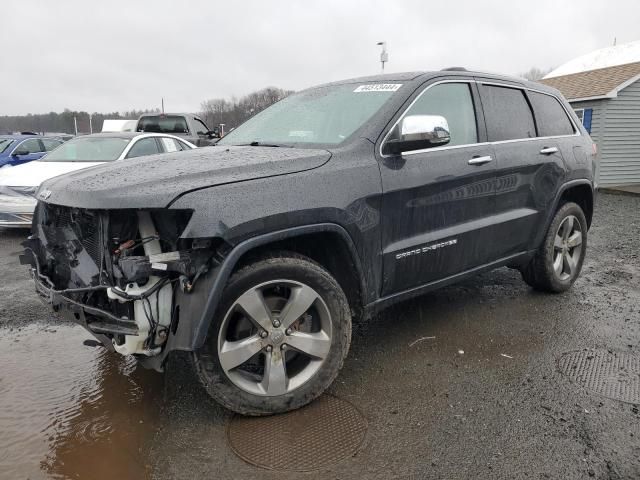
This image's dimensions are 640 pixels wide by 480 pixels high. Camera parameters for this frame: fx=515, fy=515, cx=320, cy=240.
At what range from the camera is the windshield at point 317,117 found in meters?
3.35

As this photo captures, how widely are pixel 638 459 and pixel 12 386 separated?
11.4 feet

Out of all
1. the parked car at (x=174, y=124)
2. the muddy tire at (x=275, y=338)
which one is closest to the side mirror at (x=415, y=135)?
the muddy tire at (x=275, y=338)

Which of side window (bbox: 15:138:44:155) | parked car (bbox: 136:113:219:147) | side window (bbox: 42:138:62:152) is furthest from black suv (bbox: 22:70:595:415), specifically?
side window (bbox: 42:138:62:152)

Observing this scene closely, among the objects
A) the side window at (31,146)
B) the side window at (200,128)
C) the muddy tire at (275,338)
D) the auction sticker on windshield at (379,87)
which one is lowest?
the muddy tire at (275,338)

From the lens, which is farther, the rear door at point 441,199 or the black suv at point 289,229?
the rear door at point 441,199

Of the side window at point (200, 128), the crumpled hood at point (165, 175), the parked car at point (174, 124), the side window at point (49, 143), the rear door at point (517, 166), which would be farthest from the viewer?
the side window at point (49, 143)

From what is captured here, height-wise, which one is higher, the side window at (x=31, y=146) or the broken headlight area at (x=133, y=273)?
the side window at (x=31, y=146)

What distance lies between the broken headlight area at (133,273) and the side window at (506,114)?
8.30 ft

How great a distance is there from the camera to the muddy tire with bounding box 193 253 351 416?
2.60m

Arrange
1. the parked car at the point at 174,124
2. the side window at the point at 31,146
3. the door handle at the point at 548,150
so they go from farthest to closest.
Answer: the side window at the point at 31,146 → the parked car at the point at 174,124 → the door handle at the point at 548,150

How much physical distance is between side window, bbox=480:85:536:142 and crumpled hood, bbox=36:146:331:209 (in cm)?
164

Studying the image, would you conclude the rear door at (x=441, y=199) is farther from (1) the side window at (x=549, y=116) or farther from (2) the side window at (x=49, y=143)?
(2) the side window at (x=49, y=143)

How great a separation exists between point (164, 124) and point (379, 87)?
11.2 metres

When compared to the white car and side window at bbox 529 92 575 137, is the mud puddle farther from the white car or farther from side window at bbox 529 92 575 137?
the white car
